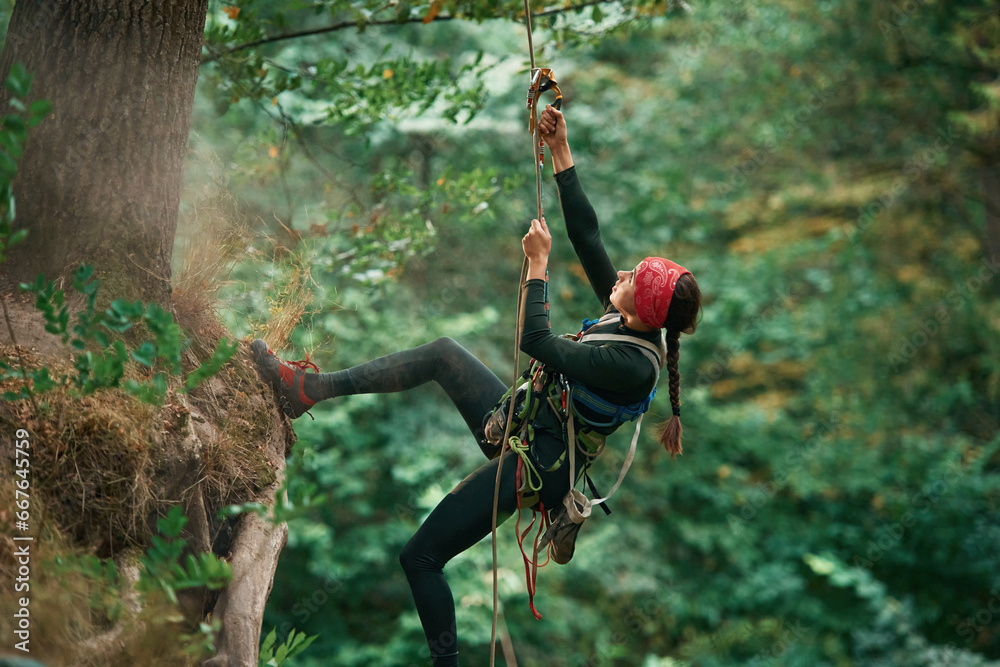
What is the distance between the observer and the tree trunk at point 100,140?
2.60 meters

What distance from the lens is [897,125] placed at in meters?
8.95

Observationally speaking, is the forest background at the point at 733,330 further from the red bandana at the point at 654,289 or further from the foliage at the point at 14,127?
the foliage at the point at 14,127

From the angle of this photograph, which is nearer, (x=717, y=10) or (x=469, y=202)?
(x=469, y=202)

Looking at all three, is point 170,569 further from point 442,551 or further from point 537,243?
point 537,243

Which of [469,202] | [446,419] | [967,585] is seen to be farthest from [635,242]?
[967,585]

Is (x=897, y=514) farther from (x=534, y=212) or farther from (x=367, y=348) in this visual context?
(x=367, y=348)

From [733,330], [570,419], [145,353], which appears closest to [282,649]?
[145,353]

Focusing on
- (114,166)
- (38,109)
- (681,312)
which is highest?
(114,166)

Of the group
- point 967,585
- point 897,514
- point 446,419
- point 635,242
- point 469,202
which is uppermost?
point 635,242

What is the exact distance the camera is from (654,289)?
8.25 ft

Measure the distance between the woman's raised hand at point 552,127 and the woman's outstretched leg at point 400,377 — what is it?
0.82m

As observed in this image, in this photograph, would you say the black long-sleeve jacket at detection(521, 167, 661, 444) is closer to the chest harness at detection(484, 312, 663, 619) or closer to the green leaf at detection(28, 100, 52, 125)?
the chest harness at detection(484, 312, 663, 619)

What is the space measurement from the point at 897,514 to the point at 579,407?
27.5 ft

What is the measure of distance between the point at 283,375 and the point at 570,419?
1.10 meters
